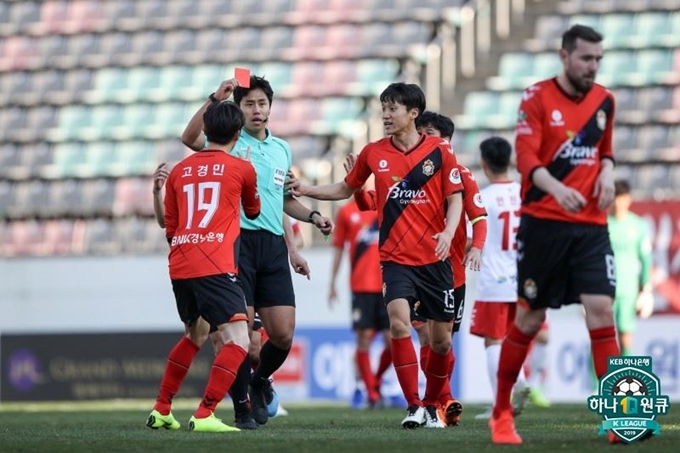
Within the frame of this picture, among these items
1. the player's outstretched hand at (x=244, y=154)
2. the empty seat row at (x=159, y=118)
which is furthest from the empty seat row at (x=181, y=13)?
the player's outstretched hand at (x=244, y=154)

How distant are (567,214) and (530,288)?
1.34 ft

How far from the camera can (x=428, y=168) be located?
9164 millimetres

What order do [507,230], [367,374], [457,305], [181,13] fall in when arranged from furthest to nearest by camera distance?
[181,13] → [367,374] → [507,230] → [457,305]

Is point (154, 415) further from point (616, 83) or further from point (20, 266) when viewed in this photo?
point (616, 83)

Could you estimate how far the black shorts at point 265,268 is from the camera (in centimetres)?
943

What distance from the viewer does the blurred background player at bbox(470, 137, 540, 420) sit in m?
11.2

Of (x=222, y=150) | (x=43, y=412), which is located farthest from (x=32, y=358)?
(x=222, y=150)

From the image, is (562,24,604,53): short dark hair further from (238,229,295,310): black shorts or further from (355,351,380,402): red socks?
(355,351,380,402): red socks

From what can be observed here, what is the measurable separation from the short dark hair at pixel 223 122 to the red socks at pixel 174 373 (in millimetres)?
1301

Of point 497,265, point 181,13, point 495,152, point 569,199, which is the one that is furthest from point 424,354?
point 181,13

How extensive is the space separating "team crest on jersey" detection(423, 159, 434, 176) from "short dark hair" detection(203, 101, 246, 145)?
1.21 meters

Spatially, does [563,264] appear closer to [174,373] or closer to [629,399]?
[629,399]

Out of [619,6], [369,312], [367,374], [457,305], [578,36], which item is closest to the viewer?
[578,36]

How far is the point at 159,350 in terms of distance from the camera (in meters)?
18.1
